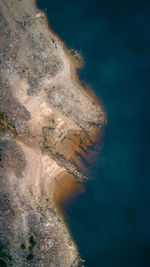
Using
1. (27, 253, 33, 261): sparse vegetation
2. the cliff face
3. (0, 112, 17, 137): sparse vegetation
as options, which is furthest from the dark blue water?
(0, 112, 17, 137): sparse vegetation

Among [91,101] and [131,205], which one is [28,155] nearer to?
[91,101]

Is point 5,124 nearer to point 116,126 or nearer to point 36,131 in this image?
point 36,131

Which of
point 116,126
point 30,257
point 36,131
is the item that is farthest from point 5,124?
point 30,257

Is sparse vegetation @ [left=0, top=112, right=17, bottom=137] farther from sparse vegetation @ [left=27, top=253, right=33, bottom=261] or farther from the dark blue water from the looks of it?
sparse vegetation @ [left=27, top=253, right=33, bottom=261]

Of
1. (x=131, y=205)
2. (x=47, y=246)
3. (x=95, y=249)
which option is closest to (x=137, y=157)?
(x=131, y=205)

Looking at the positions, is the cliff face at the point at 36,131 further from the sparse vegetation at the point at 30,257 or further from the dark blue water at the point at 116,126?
the dark blue water at the point at 116,126
